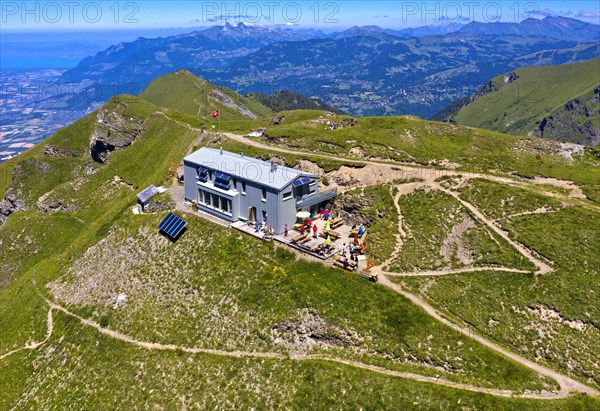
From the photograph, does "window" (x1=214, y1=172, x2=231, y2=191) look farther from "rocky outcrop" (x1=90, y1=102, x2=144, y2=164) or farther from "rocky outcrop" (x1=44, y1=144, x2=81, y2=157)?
"rocky outcrop" (x1=44, y1=144, x2=81, y2=157)

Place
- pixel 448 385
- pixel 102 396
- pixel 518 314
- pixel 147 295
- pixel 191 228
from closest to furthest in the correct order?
1. pixel 448 385
2. pixel 518 314
3. pixel 102 396
4. pixel 147 295
5. pixel 191 228

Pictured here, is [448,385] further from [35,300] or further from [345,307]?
[35,300]

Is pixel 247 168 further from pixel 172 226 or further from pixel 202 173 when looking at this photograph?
pixel 172 226

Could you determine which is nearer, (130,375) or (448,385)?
(448,385)

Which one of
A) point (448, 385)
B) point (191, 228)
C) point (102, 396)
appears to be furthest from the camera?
point (191, 228)

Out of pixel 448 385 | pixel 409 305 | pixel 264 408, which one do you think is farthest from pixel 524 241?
pixel 264 408

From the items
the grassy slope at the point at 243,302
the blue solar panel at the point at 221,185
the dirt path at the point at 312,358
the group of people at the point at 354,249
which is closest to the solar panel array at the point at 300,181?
the grassy slope at the point at 243,302
